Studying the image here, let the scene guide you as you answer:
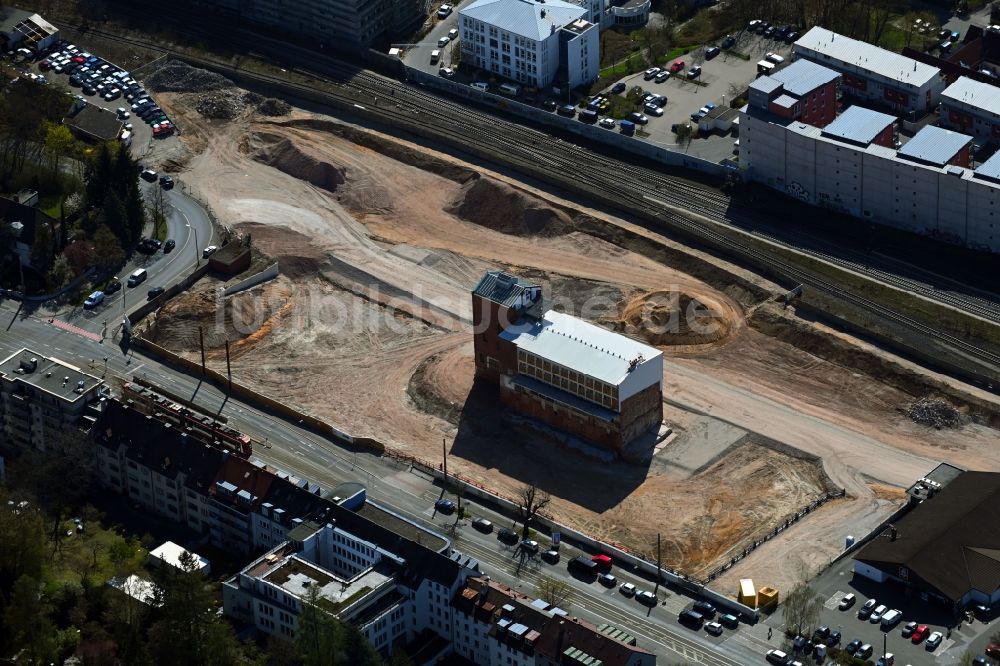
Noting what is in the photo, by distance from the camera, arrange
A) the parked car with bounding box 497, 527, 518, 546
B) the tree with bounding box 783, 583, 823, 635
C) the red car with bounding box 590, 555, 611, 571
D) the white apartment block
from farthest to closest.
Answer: the parked car with bounding box 497, 527, 518, 546
the red car with bounding box 590, 555, 611, 571
the tree with bounding box 783, 583, 823, 635
the white apartment block

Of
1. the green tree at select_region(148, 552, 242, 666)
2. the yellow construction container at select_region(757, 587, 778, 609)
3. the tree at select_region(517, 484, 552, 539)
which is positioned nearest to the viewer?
the green tree at select_region(148, 552, 242, 666)

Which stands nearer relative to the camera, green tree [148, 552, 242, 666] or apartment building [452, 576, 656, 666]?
apartment building [452, 576, 656, 666]

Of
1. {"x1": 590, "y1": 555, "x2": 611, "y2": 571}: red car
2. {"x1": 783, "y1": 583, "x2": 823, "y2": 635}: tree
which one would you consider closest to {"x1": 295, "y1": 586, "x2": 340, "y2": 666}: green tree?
{"x1": 590, "y1": 555, "x2": 611, "y2": 571}: red car

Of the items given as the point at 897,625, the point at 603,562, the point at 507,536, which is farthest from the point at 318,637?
the point at 897,625

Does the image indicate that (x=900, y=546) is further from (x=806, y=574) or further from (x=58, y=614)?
(x=58, y=614)

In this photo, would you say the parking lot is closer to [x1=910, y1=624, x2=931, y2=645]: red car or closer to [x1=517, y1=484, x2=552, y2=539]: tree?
[x1=910, y1=624, x2=931, y2=645]: red car

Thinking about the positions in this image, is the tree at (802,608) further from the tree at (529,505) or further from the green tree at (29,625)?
the green tree at (29,625)

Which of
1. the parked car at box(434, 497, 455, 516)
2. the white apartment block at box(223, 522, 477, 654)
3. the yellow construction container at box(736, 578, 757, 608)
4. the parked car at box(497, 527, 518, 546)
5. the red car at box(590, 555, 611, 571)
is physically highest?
the white apartment block at box(223, 522, 477, 654)

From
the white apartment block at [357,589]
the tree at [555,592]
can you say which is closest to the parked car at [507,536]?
the tree at [555,592]
